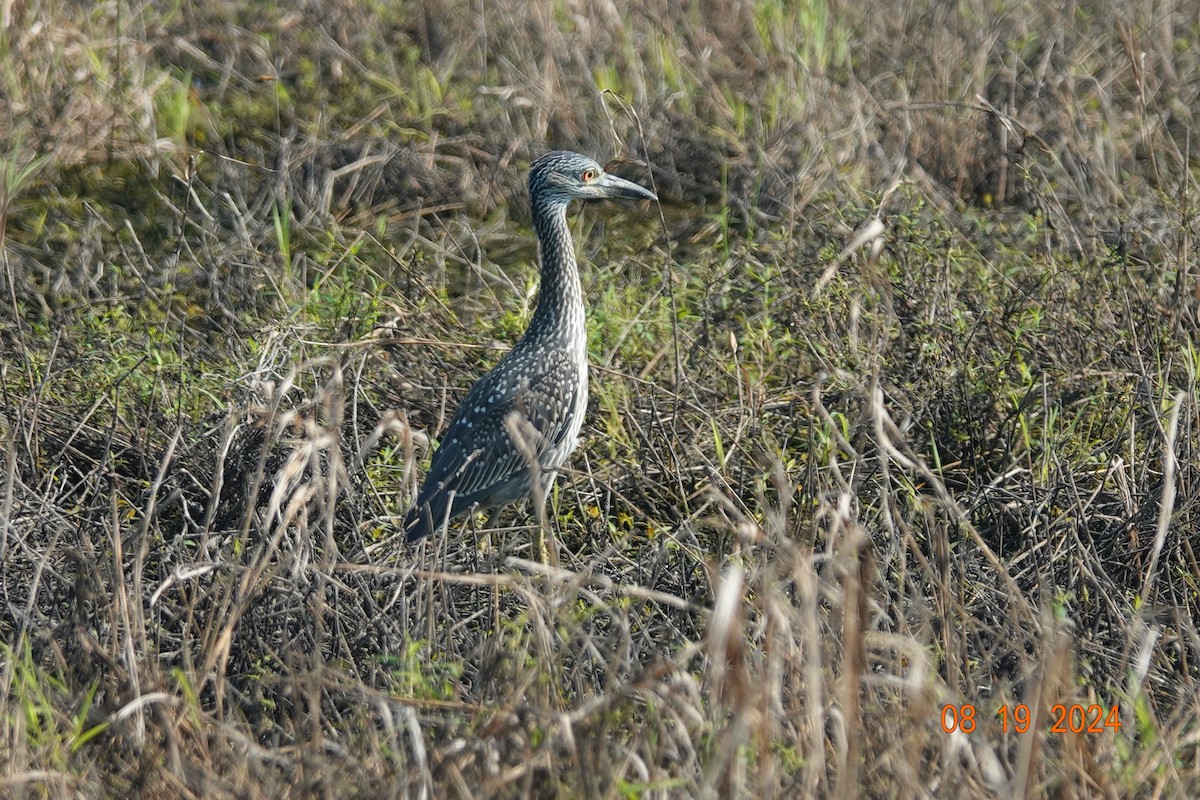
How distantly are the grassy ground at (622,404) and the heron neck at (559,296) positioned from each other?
0.37 m

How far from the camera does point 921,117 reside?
6.93 metres

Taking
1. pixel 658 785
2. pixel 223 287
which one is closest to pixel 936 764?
pixel 658 785

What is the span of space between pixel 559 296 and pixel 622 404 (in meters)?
0.52

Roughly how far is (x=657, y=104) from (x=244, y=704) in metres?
4.41

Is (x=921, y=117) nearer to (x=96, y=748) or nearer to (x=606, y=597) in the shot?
(x=606, y=597)

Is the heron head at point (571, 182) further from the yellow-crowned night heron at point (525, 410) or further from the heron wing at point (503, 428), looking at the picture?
the heron wing at point (503, 428)

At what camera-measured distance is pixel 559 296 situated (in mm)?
5121
